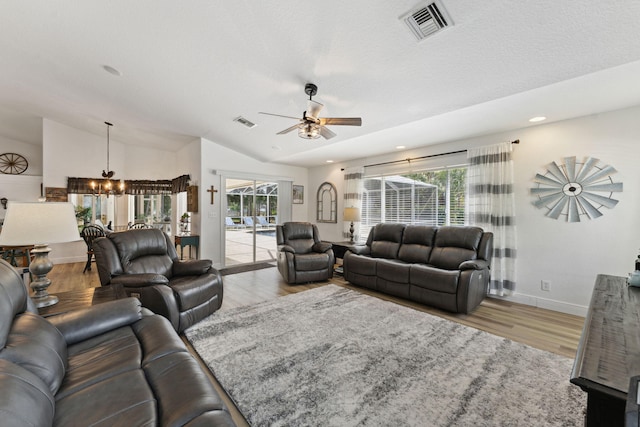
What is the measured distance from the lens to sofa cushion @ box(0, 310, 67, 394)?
1064 mm

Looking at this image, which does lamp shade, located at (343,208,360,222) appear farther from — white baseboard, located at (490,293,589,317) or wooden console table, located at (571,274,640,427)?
wooden console table, located at (571,274,640,427)

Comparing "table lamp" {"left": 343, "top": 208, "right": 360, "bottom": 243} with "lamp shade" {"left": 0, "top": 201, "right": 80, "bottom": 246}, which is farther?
"table lamp" {"left": 343, "top": 208, "right": 360, "bottom": 243}

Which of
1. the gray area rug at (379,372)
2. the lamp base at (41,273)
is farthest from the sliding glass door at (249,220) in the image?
the lamp base at (41,273)

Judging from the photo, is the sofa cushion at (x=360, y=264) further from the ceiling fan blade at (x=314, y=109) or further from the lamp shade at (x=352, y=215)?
the ceiling fan blade at (x=314, y=109)

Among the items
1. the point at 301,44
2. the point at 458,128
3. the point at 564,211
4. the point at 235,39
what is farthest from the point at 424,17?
the point at 564,211

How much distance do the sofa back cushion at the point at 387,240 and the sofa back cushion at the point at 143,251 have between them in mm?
3120

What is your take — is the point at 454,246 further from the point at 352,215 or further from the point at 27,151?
the point at 27,151

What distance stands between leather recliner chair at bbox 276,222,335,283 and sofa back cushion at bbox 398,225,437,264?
1.24 m

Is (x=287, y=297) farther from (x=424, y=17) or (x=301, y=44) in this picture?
(x=424, y=17)

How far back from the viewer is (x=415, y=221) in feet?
15.9

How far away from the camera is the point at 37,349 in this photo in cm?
115

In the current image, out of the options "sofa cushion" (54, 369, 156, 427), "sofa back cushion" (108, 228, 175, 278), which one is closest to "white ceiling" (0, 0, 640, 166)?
"sofa back cushion" (108, 228, 175, 278)

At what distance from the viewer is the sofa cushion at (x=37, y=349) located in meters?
1.06

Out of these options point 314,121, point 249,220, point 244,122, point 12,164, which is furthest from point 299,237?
point 12,164
